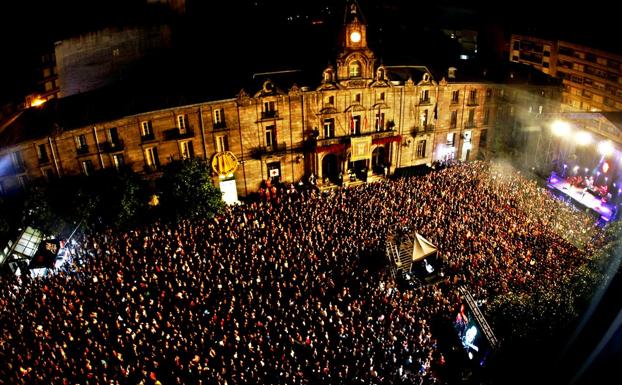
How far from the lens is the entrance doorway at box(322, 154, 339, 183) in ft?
143

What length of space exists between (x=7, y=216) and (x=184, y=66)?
23.3 metres

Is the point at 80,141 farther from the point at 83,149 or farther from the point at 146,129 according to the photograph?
the point at 146,129

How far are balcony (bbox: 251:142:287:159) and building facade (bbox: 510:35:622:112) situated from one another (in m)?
38.2

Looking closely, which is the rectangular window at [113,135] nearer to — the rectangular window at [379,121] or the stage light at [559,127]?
the rectangular window at [379,121]

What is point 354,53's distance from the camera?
39.7 m

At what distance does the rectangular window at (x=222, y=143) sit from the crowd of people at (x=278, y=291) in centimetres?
701

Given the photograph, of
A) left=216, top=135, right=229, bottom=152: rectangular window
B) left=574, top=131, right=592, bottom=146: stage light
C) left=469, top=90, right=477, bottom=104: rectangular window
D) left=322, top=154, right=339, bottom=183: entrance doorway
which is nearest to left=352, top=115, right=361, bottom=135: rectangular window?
left=322, top=154, right=339, bottom=183: entrance doorway

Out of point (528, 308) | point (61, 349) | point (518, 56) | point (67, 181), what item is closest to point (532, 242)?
point (528, 308)

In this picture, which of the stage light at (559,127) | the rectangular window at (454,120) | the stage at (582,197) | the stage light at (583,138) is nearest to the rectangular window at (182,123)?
the rectangular window at (454,120)

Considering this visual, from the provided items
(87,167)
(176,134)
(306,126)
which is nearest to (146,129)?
(176,134)

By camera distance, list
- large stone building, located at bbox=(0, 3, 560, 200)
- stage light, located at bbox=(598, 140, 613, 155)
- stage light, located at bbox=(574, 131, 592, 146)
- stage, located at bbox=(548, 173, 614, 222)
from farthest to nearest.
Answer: stage light, located at bbox=(574, 131, 592, 146)
stage light, located at bbox=(598, 140, 613, 155)
stage, located at bbox=(548, 173, 614, 222)
large stone building, located at bbox=(0, 3, 560, 200)

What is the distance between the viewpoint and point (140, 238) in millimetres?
30500

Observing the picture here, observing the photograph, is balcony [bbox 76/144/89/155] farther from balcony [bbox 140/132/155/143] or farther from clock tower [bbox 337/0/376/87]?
clock tower [bbox 337/0/376/87]

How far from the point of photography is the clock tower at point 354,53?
39.1 metres
